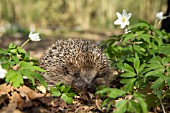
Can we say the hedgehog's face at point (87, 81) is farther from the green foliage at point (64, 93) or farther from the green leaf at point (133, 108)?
the green leaf at point (133, 108)

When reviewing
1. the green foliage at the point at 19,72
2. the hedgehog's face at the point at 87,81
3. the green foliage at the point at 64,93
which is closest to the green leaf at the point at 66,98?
the green foliage at the point at 64,93

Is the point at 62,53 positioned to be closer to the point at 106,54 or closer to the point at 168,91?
the point at 106,54

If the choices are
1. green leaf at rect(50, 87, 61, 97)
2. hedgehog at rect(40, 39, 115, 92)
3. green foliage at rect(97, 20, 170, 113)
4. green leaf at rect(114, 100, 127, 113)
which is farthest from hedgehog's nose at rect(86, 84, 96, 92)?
green leaf at rect(114, 100, 127, 113)

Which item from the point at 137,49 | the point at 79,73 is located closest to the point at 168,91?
the point at 137,49

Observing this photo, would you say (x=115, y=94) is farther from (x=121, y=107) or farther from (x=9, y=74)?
(x=9, y=74)

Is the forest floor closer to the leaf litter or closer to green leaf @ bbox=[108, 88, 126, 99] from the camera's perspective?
the leaf litter

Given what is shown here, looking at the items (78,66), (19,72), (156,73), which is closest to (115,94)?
(156,73)
